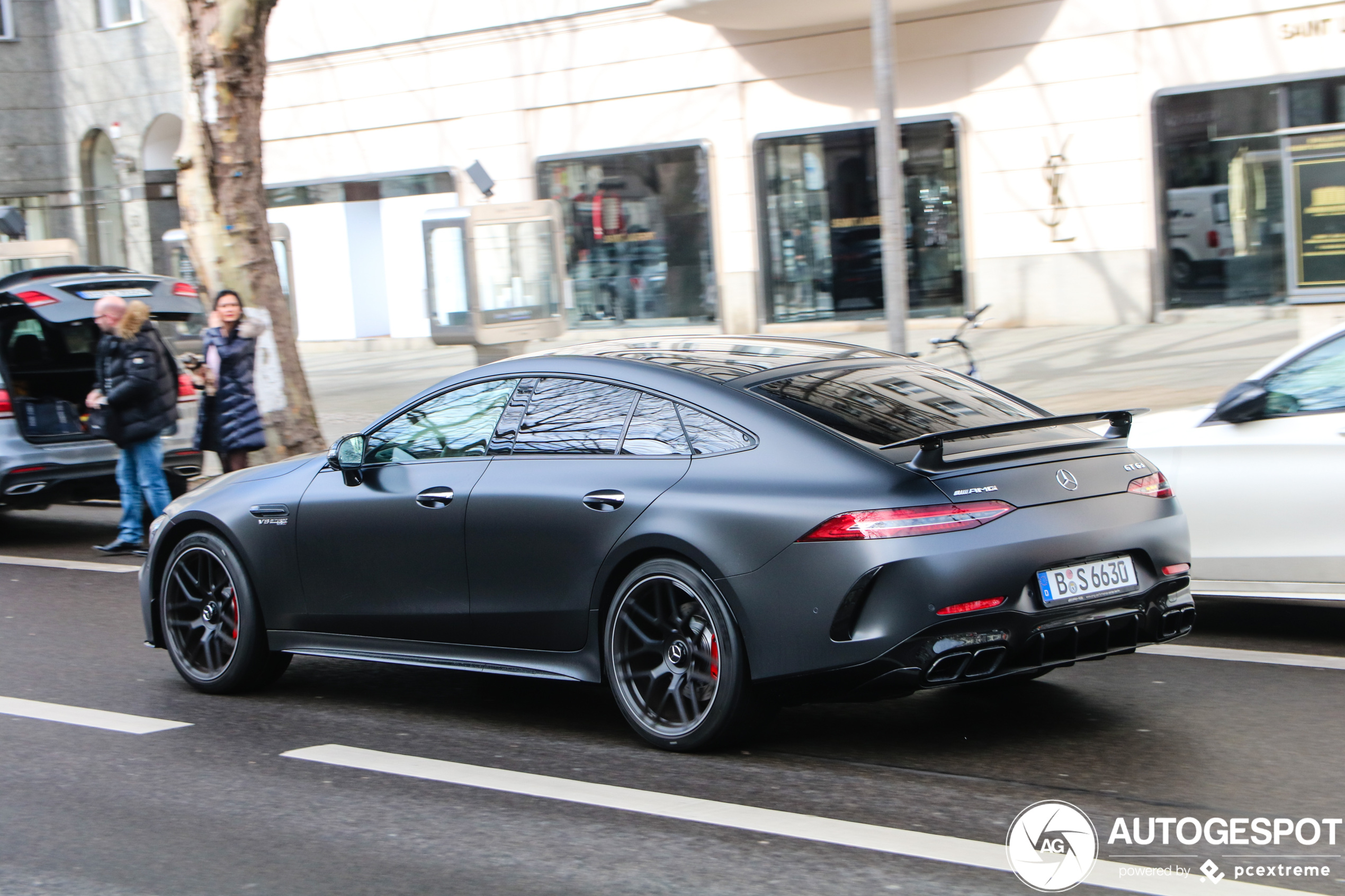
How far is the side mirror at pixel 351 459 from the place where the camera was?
20.0 feet

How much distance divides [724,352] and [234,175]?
8386 millimetres

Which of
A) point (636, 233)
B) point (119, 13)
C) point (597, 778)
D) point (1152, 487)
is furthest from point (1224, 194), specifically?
point (119, 13)

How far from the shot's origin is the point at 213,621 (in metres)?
6.59

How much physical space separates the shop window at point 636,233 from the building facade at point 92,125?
9854 millimetres

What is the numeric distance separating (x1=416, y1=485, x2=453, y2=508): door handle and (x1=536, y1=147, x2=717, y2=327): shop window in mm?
18347

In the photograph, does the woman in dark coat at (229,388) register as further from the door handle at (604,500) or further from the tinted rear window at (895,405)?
the tinted rear window at (895,405)

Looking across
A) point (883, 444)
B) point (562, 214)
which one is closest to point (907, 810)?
point (883, 444)

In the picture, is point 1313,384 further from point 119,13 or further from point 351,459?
point 119,13

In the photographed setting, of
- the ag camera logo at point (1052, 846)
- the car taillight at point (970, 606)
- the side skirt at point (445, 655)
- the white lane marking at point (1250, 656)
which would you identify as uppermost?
the car taillight at point (970, 606)

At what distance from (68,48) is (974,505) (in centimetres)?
3215

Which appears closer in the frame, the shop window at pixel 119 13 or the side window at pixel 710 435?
the side window at pixel 710 435

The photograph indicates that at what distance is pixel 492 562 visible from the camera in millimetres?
5594

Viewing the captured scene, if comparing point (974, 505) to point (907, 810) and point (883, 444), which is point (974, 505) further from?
point (907, 810)

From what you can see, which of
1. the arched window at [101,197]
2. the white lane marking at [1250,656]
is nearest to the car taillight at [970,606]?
the white lane marking at [1250,656]
